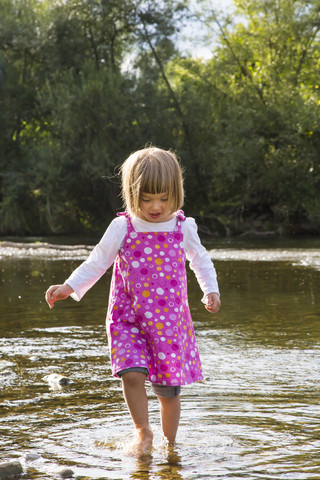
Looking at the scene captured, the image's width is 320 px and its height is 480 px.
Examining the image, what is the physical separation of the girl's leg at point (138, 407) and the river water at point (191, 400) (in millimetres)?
75

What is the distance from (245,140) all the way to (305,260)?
15.5 meters

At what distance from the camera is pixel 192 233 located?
3615mm

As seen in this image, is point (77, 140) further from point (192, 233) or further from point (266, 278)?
point (192, 233)

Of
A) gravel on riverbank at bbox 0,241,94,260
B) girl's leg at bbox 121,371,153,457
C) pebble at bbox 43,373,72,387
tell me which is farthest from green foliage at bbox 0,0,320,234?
girl's leg at bbox 121,371,153,457

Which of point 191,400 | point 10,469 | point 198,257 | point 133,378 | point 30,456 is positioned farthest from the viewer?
point 191,400

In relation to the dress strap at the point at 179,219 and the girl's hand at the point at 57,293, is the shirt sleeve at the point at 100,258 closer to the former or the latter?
the girl's hand at the point at 57,293

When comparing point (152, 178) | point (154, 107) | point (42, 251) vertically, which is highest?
point (154, 107)

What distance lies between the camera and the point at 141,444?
332 cm

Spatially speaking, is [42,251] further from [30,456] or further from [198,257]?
[30,456]

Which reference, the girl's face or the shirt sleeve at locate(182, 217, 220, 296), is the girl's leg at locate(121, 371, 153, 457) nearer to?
the shirt sleeve at locate(182, 217, 220, 296)

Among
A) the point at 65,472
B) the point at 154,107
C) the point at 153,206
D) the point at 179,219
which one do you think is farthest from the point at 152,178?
the point at 154,107

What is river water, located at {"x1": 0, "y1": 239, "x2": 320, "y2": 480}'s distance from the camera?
10.2 feet

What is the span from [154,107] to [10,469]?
99.8 feet

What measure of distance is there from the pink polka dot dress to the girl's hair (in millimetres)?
167
